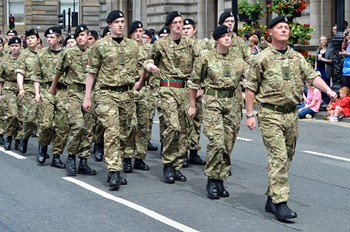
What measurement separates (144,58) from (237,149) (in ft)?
12.2

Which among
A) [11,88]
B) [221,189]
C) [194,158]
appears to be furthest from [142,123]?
[11,88]

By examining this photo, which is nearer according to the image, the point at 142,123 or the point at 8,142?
the point at 142,123

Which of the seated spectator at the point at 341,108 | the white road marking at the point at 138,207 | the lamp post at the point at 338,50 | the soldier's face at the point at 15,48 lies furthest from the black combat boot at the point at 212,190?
the lamp post at the point at 338,50

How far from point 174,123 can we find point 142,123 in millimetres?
1622

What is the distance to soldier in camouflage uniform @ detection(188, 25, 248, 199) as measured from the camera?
10.0 metres

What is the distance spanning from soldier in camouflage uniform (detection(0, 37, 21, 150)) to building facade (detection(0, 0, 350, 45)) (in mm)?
15073

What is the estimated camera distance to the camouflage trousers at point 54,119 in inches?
498

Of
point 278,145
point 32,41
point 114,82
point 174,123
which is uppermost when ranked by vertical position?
point 32,41

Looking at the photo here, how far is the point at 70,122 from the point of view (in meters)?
12.1

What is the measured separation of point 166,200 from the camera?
10.1m

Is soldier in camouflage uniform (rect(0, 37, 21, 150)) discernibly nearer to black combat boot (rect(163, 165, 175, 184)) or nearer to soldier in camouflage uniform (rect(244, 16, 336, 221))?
black combat boot (rect(163, 165, 175, 184))

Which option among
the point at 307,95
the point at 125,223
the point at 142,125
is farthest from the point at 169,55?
the point at 307,95

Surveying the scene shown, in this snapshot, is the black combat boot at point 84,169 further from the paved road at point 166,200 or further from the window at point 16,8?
the window at point 16,8

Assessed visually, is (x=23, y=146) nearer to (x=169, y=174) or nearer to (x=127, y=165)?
(x=127, y=165)
